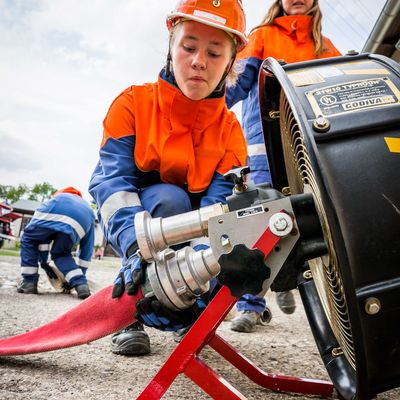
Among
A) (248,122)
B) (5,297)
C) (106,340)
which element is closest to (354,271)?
(106,340)

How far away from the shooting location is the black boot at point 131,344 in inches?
65.4

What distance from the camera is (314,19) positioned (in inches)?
104

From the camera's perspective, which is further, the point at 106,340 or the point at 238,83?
the point at 238,83

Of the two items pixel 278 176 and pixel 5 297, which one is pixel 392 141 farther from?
pixel 5 297

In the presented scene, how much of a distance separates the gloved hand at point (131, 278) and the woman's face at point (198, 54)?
80 centimetres

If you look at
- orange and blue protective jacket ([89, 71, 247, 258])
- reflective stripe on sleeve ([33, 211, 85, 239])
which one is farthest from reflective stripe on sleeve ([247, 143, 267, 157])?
reflective stripe on sleeve ([33, 211, 85, 239])

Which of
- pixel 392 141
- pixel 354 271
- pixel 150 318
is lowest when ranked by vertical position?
pixel 150 318

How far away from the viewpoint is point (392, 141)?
881 mm

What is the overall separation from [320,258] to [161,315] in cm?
52

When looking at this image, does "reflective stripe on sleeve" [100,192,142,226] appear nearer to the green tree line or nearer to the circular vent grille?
the circular vent grille

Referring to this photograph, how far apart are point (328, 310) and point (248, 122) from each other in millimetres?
1644

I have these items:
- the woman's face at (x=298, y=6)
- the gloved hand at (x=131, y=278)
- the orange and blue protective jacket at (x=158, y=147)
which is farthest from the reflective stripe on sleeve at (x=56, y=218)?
the gloved hand at (x=131, y=278)

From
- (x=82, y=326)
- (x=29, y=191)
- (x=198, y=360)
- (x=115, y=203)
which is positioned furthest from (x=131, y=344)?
(x=29, y=191)

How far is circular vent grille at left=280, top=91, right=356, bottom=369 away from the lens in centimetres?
98
